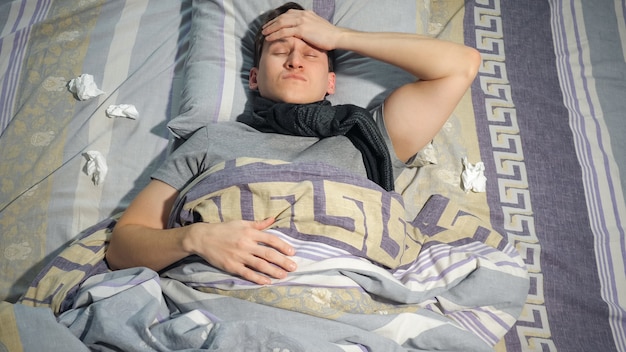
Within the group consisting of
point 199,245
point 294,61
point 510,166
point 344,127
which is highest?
point 294,61

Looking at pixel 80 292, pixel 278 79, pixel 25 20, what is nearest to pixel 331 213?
pixel 278 79

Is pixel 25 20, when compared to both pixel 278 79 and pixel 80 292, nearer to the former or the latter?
pixel 278 79

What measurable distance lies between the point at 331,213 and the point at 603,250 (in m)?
0.74

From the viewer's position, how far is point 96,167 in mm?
1613

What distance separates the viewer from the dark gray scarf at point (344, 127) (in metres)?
1.41

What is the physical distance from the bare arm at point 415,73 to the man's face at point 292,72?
3 centimetres

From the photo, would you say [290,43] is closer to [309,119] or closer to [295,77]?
[295,77]

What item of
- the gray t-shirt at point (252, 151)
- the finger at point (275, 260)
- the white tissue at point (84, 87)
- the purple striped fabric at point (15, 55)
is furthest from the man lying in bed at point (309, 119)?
the purple striped fabric at point (15, 55)

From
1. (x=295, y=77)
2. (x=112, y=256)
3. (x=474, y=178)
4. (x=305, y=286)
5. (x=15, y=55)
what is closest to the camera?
(x=305, y=286)

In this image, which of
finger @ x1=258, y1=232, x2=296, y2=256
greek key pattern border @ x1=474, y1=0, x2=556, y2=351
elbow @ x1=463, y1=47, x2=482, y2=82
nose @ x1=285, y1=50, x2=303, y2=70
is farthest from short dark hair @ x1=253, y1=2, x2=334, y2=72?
finger @ x1=258, y1=232, x2=296, y2=256

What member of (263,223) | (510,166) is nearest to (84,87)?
(263,223)

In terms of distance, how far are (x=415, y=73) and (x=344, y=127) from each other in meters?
0.24

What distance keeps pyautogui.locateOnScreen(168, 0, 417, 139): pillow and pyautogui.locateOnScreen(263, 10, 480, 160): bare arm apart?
0.42 ft

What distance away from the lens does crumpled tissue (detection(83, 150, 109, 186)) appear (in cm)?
161
